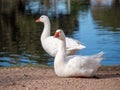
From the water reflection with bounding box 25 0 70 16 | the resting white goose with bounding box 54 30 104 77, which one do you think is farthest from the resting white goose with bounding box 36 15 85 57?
the water reflection with bounding box 25 0 70 16

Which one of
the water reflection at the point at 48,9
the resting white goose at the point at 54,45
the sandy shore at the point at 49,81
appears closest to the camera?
the sandy shore at the point at 49,81

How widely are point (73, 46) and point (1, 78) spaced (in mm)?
3142

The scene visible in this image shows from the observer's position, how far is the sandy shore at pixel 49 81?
36.3 feet

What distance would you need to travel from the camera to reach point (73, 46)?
14.5m

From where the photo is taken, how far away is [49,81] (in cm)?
1173

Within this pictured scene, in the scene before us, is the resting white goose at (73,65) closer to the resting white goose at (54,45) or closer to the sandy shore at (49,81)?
the sandy shore at (49,81)

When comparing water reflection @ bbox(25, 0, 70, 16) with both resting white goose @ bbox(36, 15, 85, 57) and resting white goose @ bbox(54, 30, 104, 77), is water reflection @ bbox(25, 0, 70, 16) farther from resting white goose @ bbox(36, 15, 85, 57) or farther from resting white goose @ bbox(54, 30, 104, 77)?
resting white goose @ bbox(54, 30, 104, 77)

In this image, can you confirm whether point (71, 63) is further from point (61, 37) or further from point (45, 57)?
point (45, 57)

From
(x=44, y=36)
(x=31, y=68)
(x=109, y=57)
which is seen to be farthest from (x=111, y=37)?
(x=31, y=68)

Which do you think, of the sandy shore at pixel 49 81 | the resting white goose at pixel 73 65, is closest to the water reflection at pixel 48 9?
the sandy shore at pixel 49 81

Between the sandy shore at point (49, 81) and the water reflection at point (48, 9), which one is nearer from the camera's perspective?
the sandy shore at point (49, 81)

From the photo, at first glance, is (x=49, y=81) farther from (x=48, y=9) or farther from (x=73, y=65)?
(x=48, y=9)

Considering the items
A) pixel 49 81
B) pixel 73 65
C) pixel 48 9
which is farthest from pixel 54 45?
pixel 48 9

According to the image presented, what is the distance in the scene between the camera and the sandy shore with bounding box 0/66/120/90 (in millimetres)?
11070
